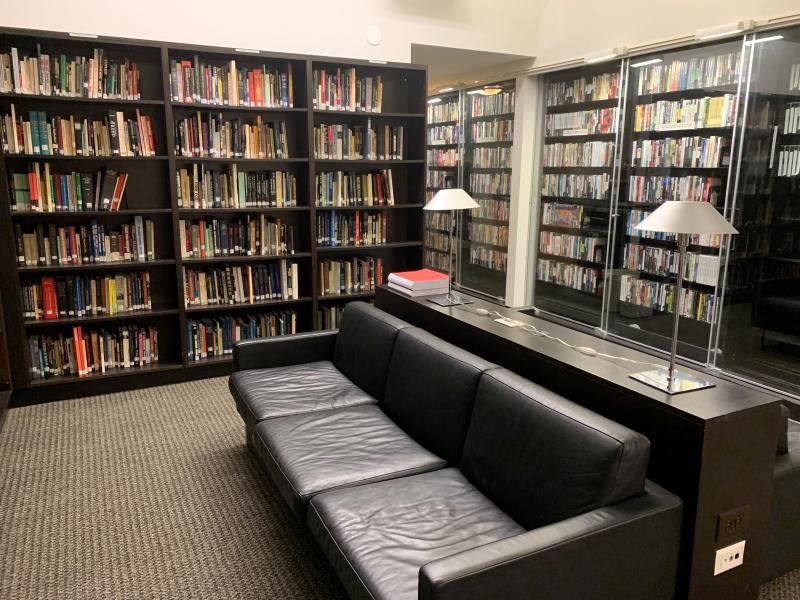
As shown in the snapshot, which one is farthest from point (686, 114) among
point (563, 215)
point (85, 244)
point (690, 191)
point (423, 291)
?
point (85, 244)

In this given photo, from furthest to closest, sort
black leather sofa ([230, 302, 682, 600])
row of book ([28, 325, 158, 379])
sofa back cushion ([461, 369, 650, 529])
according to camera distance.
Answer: row of book ([28, 325, 158, 379]), sofa back cushion ([461, 369, 650, 529]), black leather sofa ([230, 302, 682, 600])

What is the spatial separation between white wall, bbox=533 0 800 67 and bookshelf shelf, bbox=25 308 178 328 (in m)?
4.00

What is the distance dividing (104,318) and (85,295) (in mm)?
206

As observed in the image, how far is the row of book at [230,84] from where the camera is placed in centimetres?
403

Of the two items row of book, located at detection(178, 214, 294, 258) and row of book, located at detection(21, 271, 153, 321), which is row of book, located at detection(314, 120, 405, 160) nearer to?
row of book, located at detection(178, 214, 294, 258)

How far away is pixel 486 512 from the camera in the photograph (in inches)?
78.2

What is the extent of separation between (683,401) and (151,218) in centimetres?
369

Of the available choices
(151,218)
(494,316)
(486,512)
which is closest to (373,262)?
(151,218)

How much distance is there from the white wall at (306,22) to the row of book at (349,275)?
161 centimetres

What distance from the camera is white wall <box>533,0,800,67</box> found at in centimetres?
391

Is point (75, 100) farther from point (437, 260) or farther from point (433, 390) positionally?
point (437, 260)

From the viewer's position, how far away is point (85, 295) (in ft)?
13.2

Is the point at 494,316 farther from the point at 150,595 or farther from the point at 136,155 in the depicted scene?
the point at 136,155

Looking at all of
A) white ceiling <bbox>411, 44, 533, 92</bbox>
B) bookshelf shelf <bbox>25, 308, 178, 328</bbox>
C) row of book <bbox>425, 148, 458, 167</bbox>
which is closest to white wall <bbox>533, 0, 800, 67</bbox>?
white ceiling <bbox>411, 44, 533, 92</bbox>
